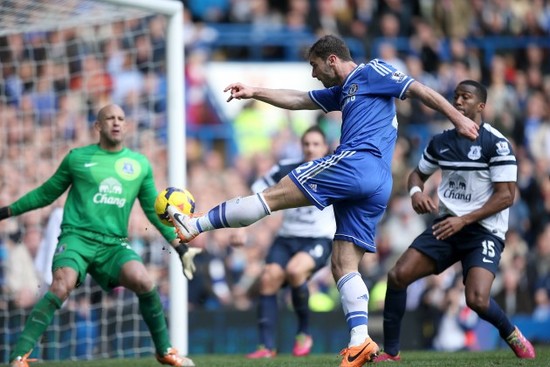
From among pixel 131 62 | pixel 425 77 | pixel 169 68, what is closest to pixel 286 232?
pixel 169 68

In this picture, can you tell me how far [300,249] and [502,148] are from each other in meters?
3.05

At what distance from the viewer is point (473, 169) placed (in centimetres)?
919

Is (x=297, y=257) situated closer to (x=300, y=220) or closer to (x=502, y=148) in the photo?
(x=300, y=220)

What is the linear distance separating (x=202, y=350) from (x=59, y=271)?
14.9 feet

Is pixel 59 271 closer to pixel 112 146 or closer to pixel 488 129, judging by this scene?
pixel 112 146

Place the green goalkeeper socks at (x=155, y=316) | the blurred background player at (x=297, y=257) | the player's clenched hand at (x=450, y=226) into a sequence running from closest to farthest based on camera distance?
the player's clenched hand at (x=450, y=226) < the green goalkeeper socks at (x=155, y=316) < the blurred background player at (x=297, y=257)

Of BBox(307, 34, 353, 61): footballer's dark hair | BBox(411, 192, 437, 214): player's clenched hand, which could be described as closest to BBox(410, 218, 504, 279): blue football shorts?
BBox(411, 192, 437, 214): player's clenched hand

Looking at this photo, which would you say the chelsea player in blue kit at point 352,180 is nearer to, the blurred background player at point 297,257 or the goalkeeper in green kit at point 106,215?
the goalkeeper in green kit at point 106,215

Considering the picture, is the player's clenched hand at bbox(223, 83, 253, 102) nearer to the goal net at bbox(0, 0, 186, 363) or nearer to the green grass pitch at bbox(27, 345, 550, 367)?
the green grass pitch at bbox(27, 345, 550, 367)

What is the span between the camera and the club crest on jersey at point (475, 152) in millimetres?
9148

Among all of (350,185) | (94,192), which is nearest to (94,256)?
(94,192)

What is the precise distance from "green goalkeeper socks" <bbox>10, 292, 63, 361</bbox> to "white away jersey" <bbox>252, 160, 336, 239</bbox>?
333 centimetres

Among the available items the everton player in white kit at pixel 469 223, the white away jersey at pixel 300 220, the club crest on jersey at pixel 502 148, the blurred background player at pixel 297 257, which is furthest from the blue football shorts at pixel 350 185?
the white away jersey at pixel 300 220

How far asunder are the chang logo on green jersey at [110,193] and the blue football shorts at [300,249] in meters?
2.60
